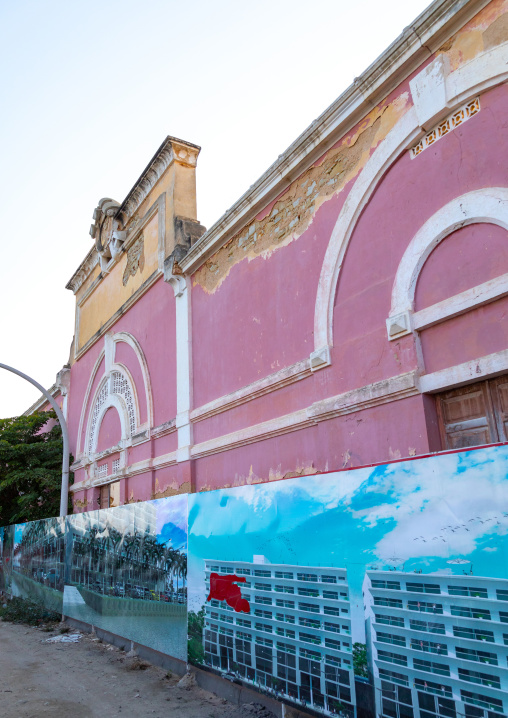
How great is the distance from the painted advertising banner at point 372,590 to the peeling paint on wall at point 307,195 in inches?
145

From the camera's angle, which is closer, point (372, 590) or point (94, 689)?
point (372, 590)

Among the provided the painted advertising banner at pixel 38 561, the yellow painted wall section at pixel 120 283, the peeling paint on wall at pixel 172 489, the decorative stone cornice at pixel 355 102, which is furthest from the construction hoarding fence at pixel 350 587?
the yellow painted wall section at pixel 120 283

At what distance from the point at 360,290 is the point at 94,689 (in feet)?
15.5

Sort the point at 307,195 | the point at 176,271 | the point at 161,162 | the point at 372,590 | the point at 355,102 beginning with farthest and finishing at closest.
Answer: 1. the point at 161,162
2. the point at 176,271
3. the point at 307,195
4. the point at 355,102
5. the point at 372,590

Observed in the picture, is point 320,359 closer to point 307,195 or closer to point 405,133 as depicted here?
point 307,195

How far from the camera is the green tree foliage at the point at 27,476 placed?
1435 centimetres

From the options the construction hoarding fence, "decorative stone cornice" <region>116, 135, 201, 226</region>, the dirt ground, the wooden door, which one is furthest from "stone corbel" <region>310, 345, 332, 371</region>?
Answer: "decorative stone cornice" <region>116, 135, 201, 226</region>

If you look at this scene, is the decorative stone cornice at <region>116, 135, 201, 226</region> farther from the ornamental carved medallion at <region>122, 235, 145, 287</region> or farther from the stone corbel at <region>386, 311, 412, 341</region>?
the stone corbel at <region>386, 311, 412, 341</region>

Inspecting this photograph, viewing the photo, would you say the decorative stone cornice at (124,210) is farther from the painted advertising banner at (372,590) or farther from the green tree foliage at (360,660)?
the green tree foliage at (360,660)

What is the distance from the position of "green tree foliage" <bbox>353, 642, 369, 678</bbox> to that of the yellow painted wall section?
8.59 metres

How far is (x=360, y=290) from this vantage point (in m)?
5.91

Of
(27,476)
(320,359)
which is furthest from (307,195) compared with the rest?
(27,476)

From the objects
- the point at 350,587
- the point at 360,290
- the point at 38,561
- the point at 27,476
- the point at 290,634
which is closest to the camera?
the point at 350,587

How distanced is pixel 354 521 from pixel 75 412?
12.9 m
